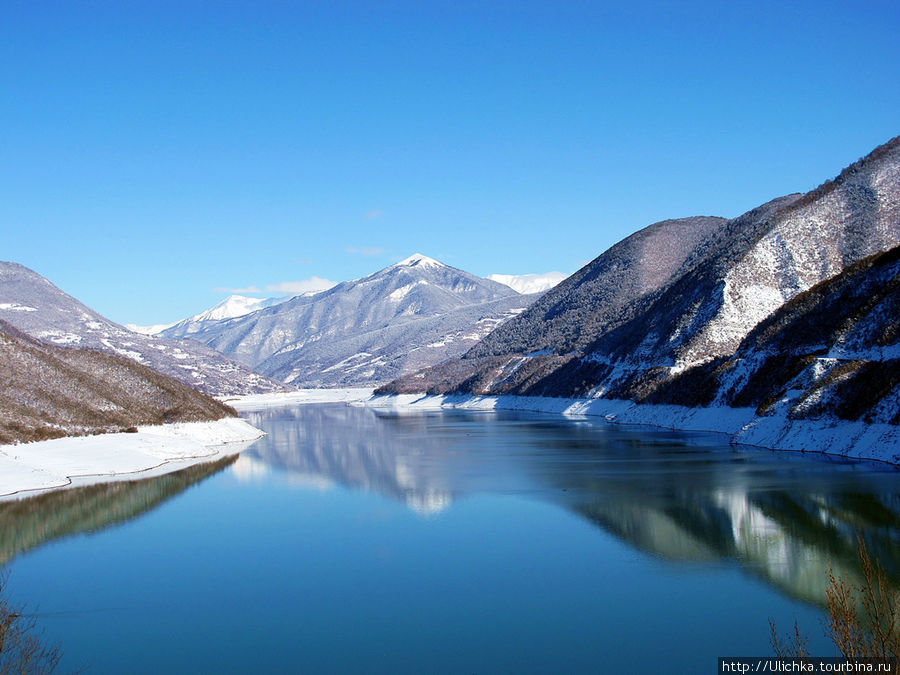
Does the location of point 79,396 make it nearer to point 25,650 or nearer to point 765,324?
point 25,650

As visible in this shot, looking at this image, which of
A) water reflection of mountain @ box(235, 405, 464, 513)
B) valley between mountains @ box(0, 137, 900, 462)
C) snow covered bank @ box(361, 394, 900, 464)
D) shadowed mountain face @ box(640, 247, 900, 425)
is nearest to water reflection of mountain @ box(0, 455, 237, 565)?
water reflection of mountain @ box(235, 405, 464, 513)

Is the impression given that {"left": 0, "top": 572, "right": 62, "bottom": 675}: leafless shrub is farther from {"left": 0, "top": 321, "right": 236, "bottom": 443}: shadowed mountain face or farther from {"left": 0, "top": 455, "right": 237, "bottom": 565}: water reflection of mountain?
{"left": 0, "top": 321, "right": 236, "bottom": 443}: shadowed mountain face

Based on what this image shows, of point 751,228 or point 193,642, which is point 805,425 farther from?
point 751,228

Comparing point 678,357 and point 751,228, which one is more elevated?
point 751,228

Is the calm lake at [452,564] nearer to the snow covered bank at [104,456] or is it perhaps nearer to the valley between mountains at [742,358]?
the snow covered bank at [104,456]

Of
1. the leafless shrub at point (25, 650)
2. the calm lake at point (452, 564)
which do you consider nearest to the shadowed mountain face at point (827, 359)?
the calm lake at point (452, 564)

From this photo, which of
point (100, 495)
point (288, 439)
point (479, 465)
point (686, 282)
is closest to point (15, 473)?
point (100, 495)
